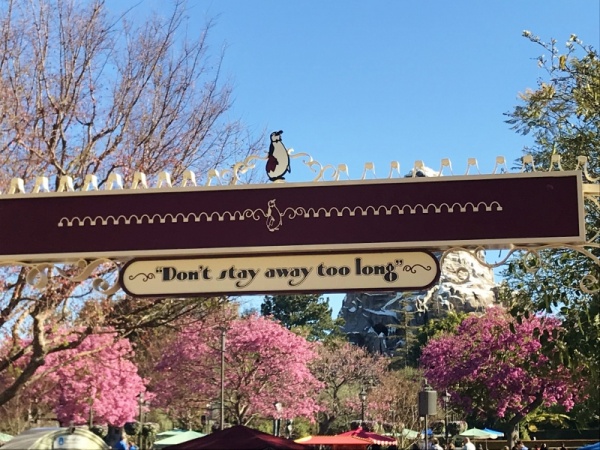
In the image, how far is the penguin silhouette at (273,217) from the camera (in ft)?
26.0

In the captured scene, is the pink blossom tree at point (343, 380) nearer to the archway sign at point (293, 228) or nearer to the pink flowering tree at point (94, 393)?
the pink flowering tree at point (94, 393)

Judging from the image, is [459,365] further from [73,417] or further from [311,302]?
[311,302]

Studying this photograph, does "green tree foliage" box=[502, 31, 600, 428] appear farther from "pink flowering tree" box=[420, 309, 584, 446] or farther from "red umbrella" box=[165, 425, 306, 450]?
"pink flowering tree" box=[420, 309, 584, 446]

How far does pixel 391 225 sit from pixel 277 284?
1.31 metres

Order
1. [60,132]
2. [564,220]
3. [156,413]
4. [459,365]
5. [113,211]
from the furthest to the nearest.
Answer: [156,413]
[459,365]
[60,132]
[113,211]
[564,220]

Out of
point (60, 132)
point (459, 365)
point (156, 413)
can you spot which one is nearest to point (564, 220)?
point (60, 132)

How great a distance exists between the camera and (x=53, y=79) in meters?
12.8

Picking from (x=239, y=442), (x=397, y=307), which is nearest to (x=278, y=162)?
(x=239, y=442)

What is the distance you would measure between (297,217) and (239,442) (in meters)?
2.55

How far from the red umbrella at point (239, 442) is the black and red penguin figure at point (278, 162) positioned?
284cm

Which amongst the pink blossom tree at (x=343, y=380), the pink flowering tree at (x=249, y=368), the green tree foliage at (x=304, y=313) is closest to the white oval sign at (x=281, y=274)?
the pink flowering tree at (x=249, y=368)

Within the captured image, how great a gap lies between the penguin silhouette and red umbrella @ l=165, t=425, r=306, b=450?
7.68 ft

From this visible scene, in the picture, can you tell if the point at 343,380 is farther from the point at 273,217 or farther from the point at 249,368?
the point at 273,217

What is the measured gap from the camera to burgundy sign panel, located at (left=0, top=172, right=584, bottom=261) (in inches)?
301
